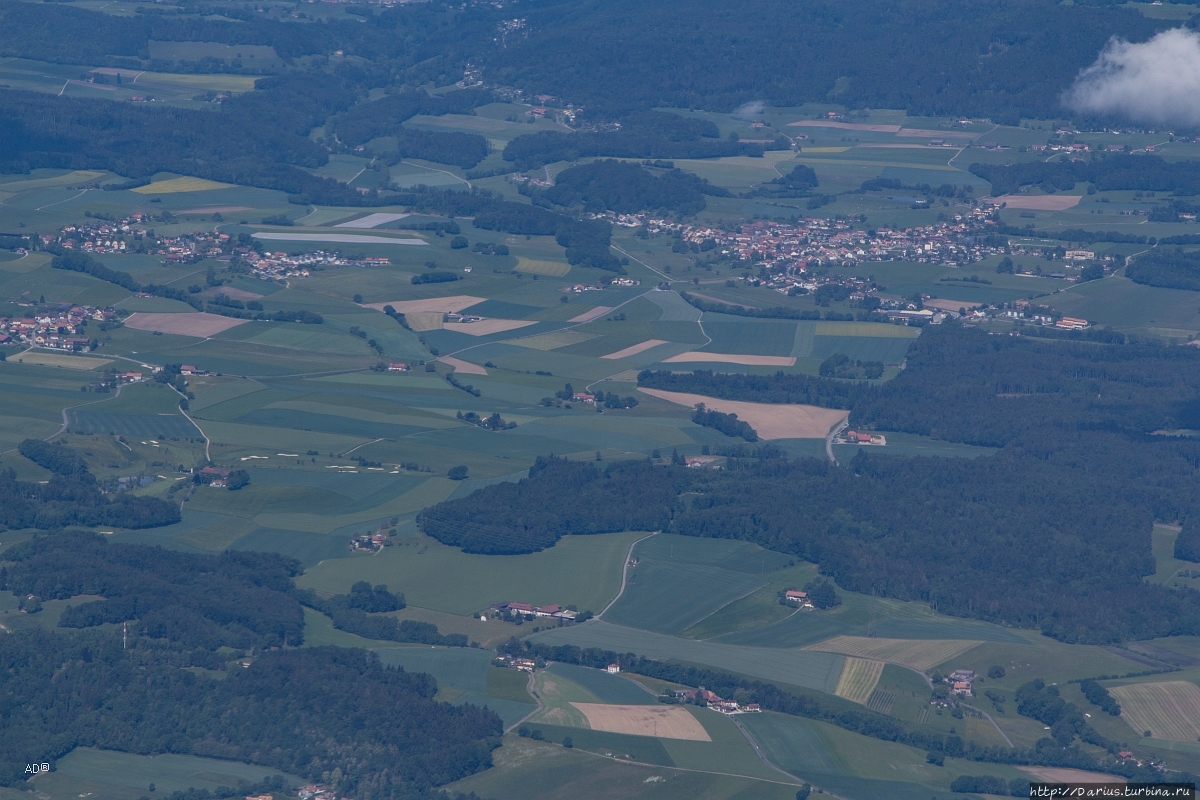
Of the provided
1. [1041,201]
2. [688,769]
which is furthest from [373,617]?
[1041,201]

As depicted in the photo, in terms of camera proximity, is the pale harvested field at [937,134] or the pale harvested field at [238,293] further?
the pale harvested field at [937,134]

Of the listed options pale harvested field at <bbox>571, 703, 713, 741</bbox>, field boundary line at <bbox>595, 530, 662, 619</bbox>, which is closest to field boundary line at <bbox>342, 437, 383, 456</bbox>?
field boundary line at <bbox>595, 530, 662, 619</bbox>

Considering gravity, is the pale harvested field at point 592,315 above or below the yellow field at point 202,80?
below

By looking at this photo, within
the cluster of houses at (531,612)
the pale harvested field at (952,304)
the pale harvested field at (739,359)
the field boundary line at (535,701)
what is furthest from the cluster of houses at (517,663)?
the pale harvested field at (952,304)

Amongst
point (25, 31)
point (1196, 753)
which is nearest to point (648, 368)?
point (1196, 753)

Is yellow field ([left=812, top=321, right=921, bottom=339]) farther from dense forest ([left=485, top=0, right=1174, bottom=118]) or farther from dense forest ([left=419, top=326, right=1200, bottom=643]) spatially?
dense forest ([left=485, top=0, right=1174, bottom=118])

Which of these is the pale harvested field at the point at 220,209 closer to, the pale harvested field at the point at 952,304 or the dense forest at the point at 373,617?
the pale harvested field at the point at 952,304

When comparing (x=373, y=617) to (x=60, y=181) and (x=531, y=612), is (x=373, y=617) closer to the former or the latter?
(x=531, y=612)
